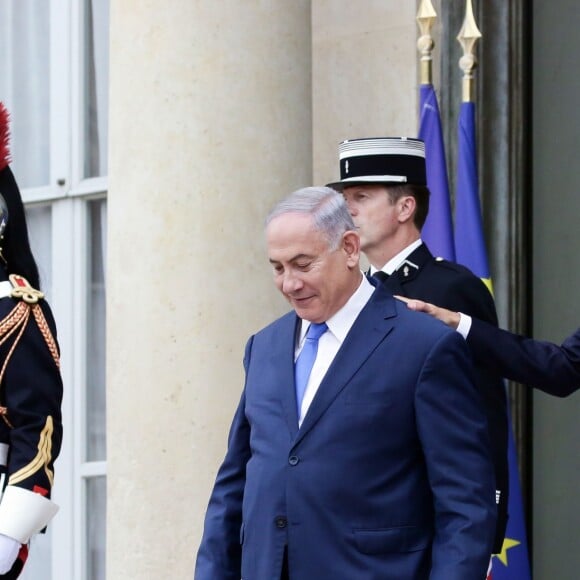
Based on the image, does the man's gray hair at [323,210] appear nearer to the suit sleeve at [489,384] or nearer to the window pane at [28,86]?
the suit sleeve at [489,384]

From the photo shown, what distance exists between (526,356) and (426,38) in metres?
1.58

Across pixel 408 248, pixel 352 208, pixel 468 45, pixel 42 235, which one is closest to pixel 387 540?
pixel 408 248

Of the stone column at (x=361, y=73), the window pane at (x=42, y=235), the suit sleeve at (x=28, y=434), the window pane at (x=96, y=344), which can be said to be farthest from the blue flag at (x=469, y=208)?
the window pane at (x=42, y=235)

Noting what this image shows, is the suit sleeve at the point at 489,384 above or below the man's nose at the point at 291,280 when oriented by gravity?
below

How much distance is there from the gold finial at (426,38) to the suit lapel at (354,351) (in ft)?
6.51

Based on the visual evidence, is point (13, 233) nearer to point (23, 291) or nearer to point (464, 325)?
point (23, 291)

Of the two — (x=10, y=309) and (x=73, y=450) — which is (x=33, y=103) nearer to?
(x=73, y=450)

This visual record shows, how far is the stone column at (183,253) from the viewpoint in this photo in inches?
223

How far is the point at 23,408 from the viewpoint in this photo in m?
4.42

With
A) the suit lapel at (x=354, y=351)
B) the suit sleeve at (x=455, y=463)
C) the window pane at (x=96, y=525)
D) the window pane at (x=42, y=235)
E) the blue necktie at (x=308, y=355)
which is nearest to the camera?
the suit sleeve at (x=455, y=463)

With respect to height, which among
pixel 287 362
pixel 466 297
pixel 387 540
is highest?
pixel 466 297

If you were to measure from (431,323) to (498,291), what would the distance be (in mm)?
2400

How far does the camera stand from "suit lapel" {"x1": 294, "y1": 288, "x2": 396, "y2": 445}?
3.71m

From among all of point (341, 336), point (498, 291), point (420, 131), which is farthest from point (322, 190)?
point (498, 291)
